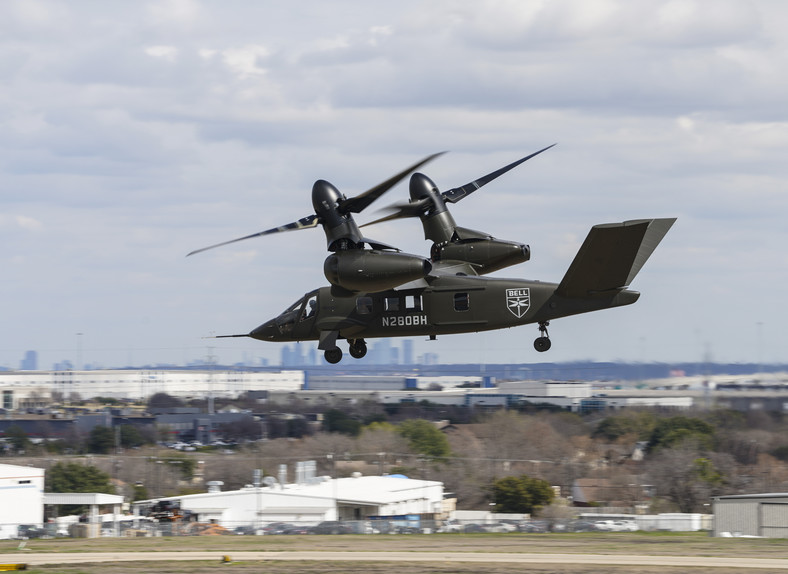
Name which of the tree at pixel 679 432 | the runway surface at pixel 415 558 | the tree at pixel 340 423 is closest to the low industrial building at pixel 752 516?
the runway surface at pixel 415 558

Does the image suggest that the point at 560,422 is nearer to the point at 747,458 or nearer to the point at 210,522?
the point at 747,458

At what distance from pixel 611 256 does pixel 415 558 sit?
43.3ft

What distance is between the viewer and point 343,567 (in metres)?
37.2

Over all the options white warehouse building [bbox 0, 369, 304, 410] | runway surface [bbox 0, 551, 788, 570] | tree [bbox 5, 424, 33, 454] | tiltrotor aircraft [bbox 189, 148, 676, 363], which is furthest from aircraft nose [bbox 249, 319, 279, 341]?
white warehouse building [bbox 0, 369, 304, 410]

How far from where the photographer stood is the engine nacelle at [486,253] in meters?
40.5

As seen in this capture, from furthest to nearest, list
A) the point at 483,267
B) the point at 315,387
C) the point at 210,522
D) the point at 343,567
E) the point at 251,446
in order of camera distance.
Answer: the point at 315,387 → the point at 251,446 → the point at 210,522 → the point at 483,267 → the point at 343,567

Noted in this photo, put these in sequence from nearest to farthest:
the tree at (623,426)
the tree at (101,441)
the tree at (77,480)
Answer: the tree at (77,480), the tree at (623,426), the tree at (101,441)

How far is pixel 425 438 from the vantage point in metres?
77.6

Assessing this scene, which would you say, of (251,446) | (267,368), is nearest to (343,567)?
(251,446)

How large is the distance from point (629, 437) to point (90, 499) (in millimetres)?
35688

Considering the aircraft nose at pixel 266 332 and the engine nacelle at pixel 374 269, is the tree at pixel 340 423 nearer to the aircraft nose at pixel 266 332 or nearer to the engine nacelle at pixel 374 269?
the aircraft nose at pixel 266 332

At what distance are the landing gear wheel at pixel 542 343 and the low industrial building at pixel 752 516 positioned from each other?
20.5 meters

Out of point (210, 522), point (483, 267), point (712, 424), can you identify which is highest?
point (483, 267)

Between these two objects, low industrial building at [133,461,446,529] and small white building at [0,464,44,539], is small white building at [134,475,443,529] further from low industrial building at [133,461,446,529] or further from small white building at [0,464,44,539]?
small white building at [0,464,44,539]
